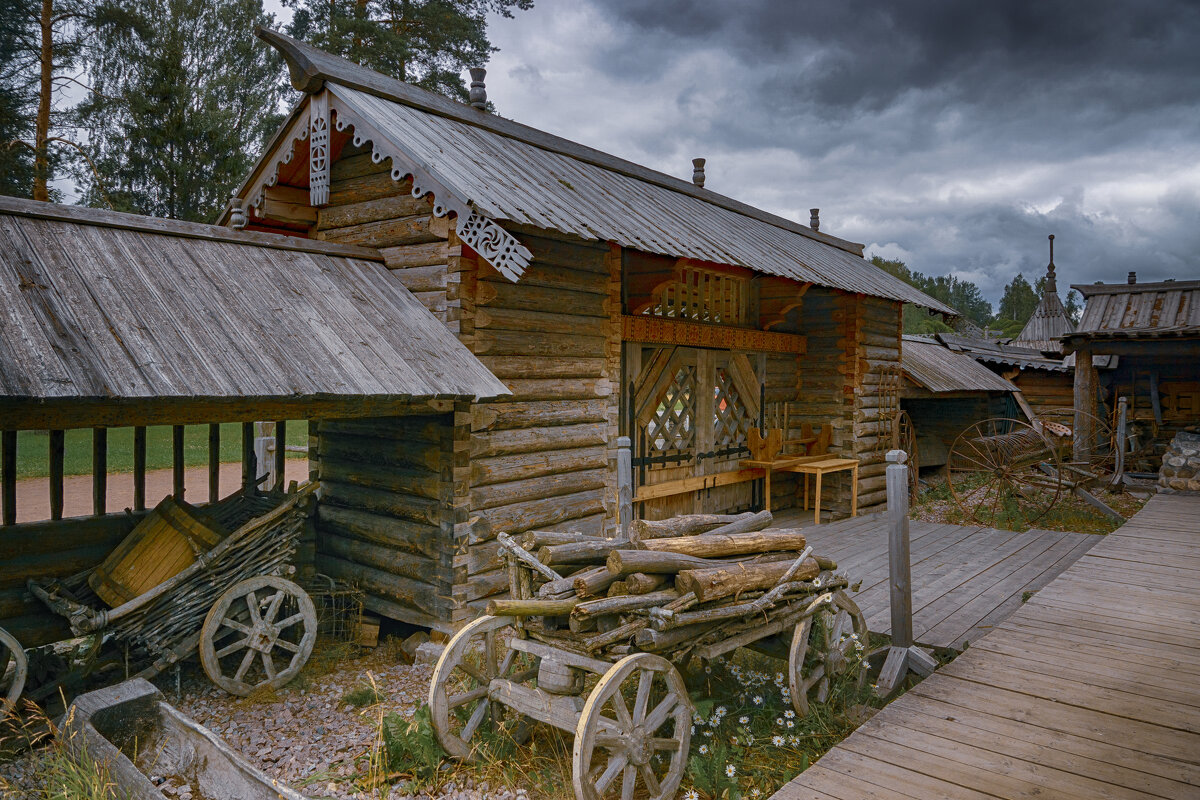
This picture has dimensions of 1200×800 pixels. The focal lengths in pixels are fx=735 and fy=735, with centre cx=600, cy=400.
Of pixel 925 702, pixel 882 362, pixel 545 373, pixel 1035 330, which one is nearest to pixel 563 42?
pixel 882 362

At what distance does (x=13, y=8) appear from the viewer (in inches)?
611

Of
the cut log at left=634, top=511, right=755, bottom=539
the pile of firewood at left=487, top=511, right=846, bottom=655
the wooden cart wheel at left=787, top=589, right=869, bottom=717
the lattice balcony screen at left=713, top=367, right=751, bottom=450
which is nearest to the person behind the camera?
the pile of firewood at left=487, top=511, right=846, bottom=655

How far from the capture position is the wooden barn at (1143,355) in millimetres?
13141

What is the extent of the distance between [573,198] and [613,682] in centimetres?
532

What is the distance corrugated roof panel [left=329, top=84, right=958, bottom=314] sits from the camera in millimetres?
6461

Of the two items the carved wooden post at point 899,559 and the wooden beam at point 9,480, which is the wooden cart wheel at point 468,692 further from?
the wooden beam at point 9,480

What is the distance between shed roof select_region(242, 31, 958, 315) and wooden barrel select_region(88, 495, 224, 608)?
10.9 feet

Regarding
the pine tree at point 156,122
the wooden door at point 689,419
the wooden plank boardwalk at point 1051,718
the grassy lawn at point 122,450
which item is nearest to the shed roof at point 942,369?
the wooden door at point 689,419

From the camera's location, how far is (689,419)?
34.3ft

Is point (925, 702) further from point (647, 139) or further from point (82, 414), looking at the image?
point (647, 139)

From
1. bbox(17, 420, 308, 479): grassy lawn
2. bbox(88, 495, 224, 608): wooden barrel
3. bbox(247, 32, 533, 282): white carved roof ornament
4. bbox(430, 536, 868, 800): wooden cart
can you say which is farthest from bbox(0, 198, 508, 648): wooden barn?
bbox(17, 420, 308, 479): grassy lawn

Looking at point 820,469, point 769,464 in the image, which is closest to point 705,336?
point 769,464

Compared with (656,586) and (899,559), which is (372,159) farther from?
(899,559)

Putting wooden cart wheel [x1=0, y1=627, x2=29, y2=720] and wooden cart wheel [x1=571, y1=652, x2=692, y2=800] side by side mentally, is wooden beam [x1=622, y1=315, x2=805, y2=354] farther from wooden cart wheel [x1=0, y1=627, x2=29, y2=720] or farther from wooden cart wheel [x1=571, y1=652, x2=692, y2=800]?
wooden cart wheel [x1=0, y1=627, x2=29, y2=720]
